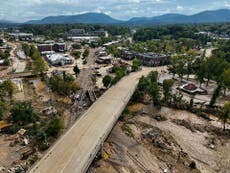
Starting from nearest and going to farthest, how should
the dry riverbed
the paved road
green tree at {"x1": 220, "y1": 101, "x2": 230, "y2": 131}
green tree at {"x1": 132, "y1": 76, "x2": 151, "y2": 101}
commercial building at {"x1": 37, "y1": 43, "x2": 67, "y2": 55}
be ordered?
1. the paved road
2. the dry riverbed
3. green tree at {"x1": 220, "y1": 101, "x2": 230, "y2": 131}
4. green tree at {"x1": 132, "y1": 76, "x2": 151, "y2": 101}
5. commercial building at {"x1": 37, "y1": 43, "x2": 67, "y2": 55}

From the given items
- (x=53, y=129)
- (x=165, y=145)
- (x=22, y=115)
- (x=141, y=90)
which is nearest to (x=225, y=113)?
(x=165, y=145)

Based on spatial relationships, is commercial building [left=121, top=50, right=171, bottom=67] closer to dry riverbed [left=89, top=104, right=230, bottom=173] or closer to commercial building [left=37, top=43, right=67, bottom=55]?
dry riverbed [left=89, top=104, right=230, bottom=173]

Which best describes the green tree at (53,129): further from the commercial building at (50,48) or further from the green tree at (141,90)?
the commercial building at (50,48)

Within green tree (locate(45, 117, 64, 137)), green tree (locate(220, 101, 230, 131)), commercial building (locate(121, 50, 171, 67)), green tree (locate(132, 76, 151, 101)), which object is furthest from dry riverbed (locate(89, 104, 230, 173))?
commercial building (locate(121, 50, 171, 67))

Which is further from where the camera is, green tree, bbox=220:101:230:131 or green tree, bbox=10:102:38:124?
green tree, bbox=10:102:38:124

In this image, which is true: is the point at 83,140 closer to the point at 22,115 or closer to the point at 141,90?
the point at 22,115

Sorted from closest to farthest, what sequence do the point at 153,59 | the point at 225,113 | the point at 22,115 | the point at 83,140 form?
1. the point at 83,140
2. the point at 225,113
3. the point at 22,115
4. the point at 153,59

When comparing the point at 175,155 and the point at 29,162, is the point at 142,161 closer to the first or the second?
the point at 175,155

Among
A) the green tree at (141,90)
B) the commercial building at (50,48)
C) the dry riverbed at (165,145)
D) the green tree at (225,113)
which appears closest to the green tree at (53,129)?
the dry riverbed at (165,145)

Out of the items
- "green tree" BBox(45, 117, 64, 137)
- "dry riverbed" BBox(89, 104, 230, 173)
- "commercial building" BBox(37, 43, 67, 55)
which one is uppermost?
"commercial building" BBox(37, 43, 67, 55)
